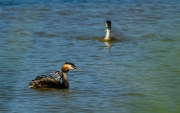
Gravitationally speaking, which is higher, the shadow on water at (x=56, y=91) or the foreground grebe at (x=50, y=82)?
the foreground grebe at (x=50, y=82)

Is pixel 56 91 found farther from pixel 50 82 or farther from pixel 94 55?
pixel 94 55

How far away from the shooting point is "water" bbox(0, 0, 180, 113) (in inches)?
182

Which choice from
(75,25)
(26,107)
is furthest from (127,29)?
(26,107)

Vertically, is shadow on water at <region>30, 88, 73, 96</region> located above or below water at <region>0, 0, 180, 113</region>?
below

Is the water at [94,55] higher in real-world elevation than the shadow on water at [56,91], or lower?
higher

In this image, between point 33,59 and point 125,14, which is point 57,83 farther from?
point 125,14

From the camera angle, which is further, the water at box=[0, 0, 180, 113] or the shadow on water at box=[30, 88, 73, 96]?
the shadow on water at box=[30, 88, 73, 96]

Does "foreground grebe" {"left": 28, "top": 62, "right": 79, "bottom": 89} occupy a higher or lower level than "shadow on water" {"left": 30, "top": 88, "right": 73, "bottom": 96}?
higher

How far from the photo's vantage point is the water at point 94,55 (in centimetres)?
461

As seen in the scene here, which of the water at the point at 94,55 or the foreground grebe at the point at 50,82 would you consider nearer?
the water at the point at 94,55

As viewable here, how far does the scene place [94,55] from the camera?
42.5ft

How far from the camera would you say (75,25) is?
17.1 m

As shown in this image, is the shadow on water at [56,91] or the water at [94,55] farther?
the shadow on water at [56,91]

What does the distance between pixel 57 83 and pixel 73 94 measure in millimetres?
588
